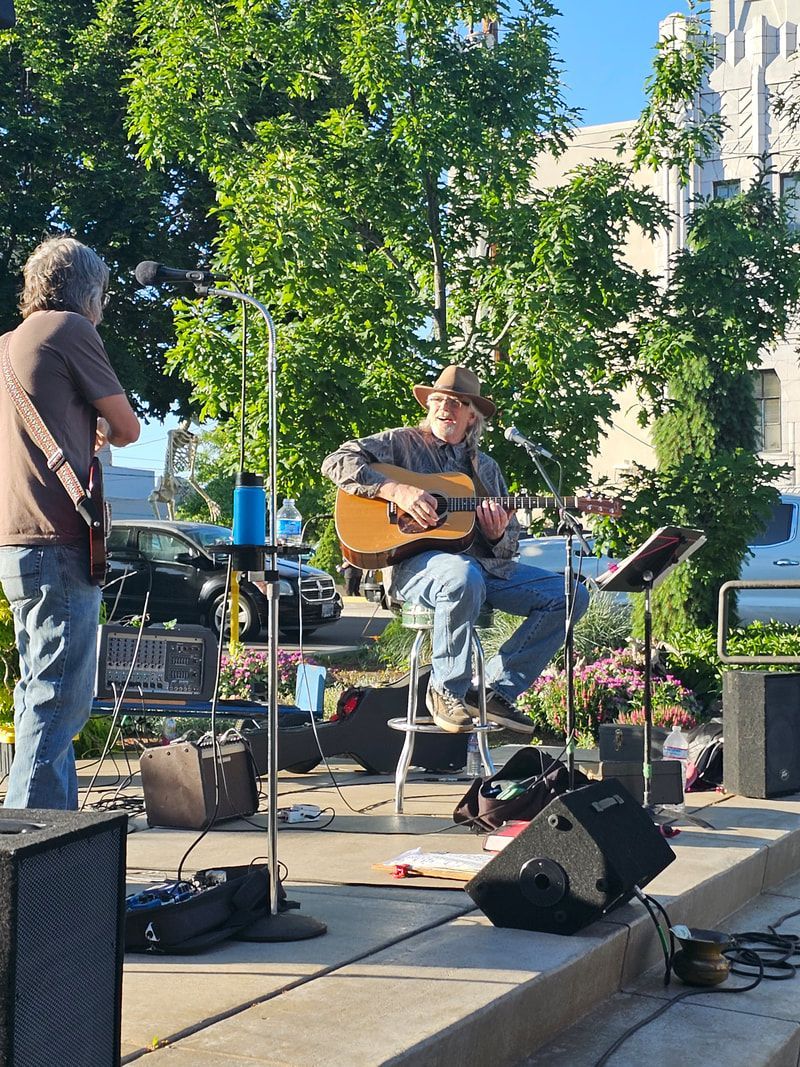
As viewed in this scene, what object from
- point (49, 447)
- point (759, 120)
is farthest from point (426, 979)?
point (759, 120)

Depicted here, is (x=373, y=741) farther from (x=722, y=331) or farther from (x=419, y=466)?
(x=722, y=331)

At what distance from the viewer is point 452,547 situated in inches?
218

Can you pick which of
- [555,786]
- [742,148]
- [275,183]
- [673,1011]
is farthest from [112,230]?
[673,1011]

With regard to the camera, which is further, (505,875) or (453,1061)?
(505,875)

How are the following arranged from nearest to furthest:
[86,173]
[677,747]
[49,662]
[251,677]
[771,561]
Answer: [49,662], [677,747], [251,677], [771,561], [86,173]

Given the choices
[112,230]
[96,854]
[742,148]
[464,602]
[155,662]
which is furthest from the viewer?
[742,148]

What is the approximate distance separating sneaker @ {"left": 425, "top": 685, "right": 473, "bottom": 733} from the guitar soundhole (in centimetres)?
72

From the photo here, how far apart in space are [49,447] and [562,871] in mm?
1875

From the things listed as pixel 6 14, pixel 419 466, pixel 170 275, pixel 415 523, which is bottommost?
pixel 415 523

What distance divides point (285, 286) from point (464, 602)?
3.81 meters

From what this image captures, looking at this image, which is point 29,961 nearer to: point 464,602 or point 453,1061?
point 453,1061

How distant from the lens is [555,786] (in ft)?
15.0

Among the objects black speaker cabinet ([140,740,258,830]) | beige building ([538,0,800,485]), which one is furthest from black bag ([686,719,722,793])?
beige building ([538,0,800,485])

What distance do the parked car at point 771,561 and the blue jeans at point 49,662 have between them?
10.0 metres
